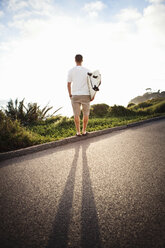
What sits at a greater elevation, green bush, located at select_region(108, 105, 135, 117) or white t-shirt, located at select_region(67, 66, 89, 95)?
white t-shirt, located at select_region(67, 66, 89, 95)

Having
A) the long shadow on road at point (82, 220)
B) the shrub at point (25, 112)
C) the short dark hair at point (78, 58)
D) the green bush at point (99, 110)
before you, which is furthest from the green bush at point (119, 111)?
the long shadow on road at point (82, 220)

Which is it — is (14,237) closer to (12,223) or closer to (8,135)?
→ (12,223)

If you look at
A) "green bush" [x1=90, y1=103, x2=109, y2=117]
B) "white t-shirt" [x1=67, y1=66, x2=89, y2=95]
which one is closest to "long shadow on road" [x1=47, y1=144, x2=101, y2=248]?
"white t-shirt" [x1=67, y1=66, x2=89, y2=95]

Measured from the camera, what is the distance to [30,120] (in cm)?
765

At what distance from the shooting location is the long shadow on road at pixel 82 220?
A: 110cm

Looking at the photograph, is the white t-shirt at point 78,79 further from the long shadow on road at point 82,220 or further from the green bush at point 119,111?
the green bush at point 119,111

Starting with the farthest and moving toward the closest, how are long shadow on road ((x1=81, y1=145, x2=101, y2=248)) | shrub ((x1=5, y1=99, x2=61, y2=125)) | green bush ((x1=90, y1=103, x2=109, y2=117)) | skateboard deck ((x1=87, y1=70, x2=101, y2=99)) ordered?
green bush ((x1=90, y1=103, x2=109, y2=117)) < shrub ((x1=5, y1=99, x2=61, y2=125)) < skateboard deck ((x1=87, y1=70, x2=101, y2=99)) < long shadow on road ((x1=81, y1=145, x2=101, y2=248))

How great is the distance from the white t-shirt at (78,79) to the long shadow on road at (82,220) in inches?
105

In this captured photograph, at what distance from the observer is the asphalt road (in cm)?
113

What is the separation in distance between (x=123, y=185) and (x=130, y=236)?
715mm

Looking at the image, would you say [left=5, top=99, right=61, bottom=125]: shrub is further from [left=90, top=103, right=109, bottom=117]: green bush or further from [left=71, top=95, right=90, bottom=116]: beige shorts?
[left=71, top=95, right=90, bottom=116]: beige shorts

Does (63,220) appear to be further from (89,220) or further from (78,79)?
(78,79)

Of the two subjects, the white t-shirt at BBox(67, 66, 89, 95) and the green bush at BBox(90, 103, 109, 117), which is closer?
the white t-shirt at BBox(67, 66, 89, 95)

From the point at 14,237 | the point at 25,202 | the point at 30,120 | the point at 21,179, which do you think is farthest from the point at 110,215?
the point at 30,120
